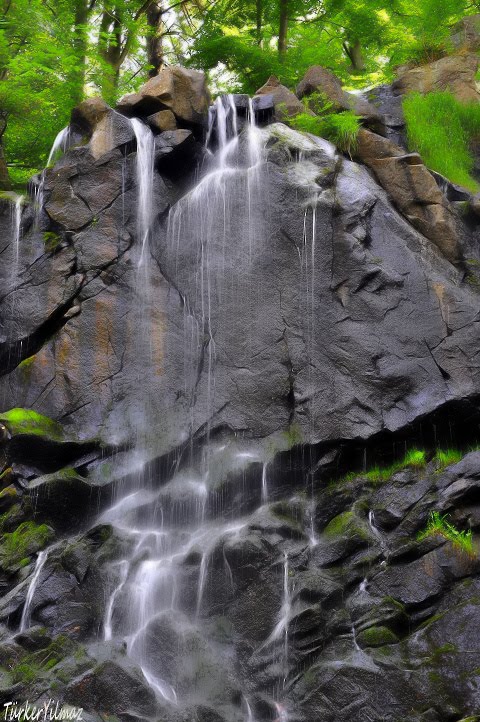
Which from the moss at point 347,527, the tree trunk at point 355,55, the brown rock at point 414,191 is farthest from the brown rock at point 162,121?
the tree trunk at point 355,55

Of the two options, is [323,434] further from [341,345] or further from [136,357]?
[136,357]

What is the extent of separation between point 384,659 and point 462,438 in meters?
3.98

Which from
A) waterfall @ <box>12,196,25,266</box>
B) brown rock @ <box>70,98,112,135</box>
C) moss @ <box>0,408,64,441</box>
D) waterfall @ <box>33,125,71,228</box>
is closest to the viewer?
moss @ <box>0,408,64,441</box>

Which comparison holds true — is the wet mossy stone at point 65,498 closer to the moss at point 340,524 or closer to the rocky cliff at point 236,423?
the rocky cliff at point 236,423

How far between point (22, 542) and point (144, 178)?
673 centimetres

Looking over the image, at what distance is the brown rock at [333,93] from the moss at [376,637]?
9916 millimetres

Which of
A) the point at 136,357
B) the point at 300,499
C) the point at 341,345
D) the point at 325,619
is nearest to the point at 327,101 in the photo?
the point at 341,345

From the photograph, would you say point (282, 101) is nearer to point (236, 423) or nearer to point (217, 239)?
point (217, 239)

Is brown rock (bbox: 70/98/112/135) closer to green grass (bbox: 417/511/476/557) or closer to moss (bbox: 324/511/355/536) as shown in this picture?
moss (bbox: 324/511/355/536)

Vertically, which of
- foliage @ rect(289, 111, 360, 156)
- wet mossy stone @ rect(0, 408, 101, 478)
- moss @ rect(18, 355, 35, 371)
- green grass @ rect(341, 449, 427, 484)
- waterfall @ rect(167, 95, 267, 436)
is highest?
foliage @ rect(289, 111, 360, 156)

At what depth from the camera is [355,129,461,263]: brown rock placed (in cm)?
1223

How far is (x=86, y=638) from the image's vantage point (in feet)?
29.7

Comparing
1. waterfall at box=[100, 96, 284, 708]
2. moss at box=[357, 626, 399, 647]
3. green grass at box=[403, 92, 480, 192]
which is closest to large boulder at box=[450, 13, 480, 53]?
green grass at box=[403, 92, 480, 192]

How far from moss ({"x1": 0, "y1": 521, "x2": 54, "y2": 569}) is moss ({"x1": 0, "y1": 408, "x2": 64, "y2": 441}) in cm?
139
